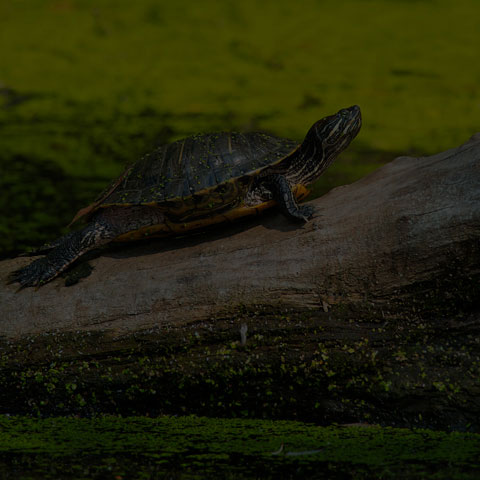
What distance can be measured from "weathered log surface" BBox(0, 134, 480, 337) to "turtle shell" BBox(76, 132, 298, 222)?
0.15 meters

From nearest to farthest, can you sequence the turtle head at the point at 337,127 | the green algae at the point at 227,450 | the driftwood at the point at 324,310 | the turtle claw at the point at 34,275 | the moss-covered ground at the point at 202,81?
the green algae at the point at 227,450 → the driftwood at the point at 324,310 → the turtle claw at the point at 34,275 → the turtle head at the point at 337,127 → the moss-covered ground at the point at 202,81

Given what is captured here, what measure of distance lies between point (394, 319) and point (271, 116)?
2.67 meters

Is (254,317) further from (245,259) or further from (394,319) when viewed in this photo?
(394,319)

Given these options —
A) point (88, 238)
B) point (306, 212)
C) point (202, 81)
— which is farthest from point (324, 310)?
point (202, 81)

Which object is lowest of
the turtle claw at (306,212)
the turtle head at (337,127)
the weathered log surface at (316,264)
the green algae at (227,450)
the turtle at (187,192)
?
the green algae at (227,450)

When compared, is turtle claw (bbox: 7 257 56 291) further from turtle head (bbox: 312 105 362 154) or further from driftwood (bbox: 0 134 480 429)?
turtle head (bbox: 312 105 362 154)

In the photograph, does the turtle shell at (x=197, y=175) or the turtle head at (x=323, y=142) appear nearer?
the turtle shell at (x=197, y=175)

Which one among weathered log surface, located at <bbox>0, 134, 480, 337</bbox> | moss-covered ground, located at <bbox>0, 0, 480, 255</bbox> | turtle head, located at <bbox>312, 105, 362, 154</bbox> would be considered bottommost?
weathered log surface, located at <bbox>0, 134, 480, 337</bbox>

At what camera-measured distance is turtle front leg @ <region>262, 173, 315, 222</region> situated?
2121 millimetres

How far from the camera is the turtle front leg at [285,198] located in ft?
6.96

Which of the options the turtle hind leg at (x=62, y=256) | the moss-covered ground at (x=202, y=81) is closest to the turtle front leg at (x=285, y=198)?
the turtle hind leg at (x=62, y=256)

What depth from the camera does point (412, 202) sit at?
192 cm

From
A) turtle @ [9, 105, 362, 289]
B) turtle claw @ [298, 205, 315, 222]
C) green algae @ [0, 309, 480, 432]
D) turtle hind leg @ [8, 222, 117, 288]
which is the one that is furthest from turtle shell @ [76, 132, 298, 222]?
green algae @ [0, 309, 480, 432]

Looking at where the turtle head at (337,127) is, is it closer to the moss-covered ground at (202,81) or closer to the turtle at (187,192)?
the turtle at (187,192)
